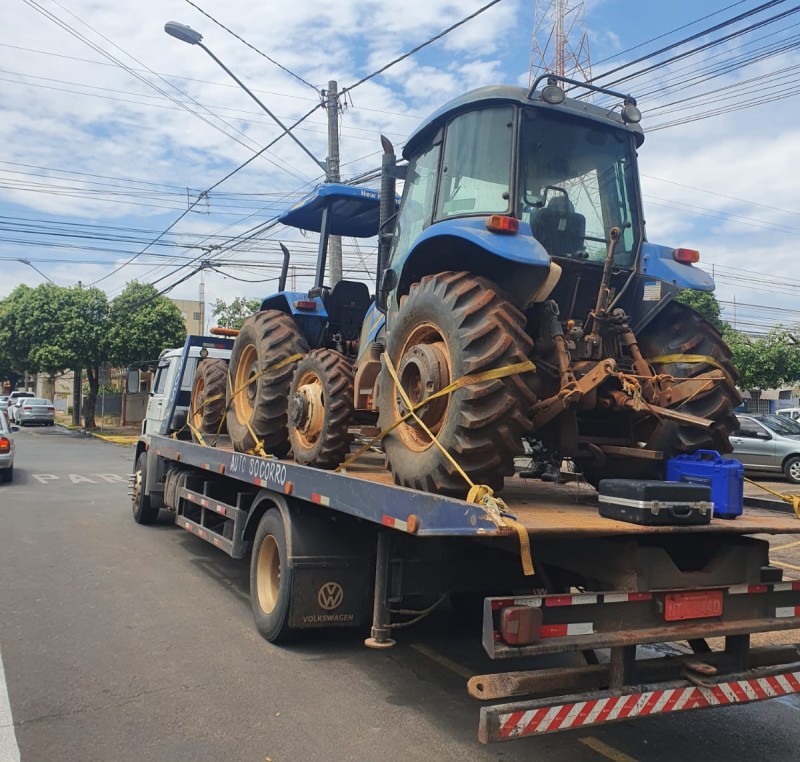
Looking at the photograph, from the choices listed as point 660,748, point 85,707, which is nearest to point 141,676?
point 85,707

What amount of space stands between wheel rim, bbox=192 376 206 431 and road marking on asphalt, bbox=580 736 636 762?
6.19 m

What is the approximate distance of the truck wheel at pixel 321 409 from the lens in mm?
5957

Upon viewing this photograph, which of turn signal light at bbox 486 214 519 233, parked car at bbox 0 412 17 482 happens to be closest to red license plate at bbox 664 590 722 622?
turn signal light at bbox 486 214 519 233

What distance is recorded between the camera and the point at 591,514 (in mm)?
4277

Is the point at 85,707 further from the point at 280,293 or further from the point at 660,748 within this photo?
the point at 280,293

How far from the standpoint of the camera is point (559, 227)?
17.1ft

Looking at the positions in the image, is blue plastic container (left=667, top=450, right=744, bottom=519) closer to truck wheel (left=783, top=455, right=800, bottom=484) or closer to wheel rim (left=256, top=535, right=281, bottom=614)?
wheel rim (left=256, top=535, right=281, bottom=614)

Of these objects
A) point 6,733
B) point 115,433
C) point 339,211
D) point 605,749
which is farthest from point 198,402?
point 115,433

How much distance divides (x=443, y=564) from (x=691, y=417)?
6.16 feet

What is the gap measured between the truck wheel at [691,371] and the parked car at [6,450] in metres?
14.2

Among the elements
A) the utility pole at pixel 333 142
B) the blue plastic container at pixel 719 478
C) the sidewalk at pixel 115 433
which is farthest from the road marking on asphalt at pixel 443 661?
the sidewalk at pixel 115 433

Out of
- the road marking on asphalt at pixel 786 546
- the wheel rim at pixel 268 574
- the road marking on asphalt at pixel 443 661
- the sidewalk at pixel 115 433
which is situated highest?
the wheel rim at pixel 268 574

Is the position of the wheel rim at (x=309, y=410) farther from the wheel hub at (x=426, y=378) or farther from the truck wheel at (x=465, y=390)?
the truck wheel at (x=465, y=390)

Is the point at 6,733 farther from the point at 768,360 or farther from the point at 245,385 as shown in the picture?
the point at 768,360
